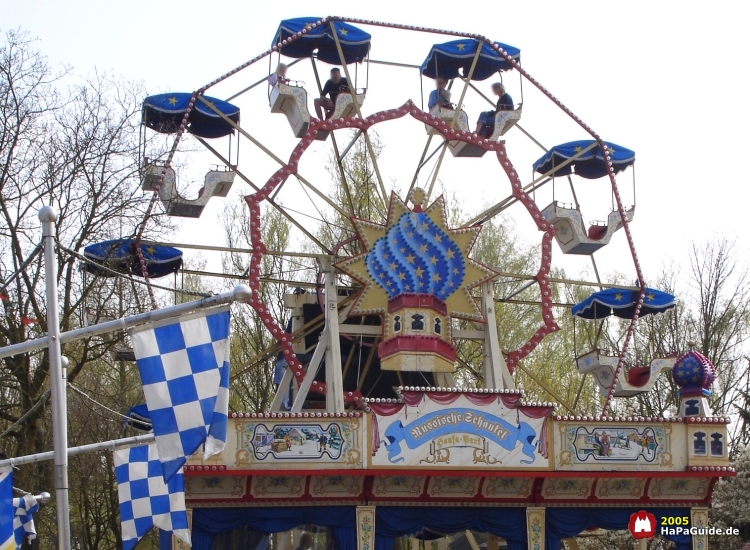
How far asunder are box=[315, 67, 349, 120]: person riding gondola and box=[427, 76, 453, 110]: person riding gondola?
7.79ft

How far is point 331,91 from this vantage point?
1023 inches

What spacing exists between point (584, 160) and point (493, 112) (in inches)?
106

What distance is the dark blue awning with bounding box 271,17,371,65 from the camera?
25.3 m

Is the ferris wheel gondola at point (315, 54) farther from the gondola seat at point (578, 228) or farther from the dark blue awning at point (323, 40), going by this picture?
the gondola seat at point (578, 228)

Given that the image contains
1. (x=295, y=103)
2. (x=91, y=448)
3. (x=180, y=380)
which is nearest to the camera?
(x=180, y=380)

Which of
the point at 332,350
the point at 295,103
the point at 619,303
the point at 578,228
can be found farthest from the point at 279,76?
the point at 619,303

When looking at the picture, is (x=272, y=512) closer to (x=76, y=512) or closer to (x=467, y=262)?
(x=467, y=262)

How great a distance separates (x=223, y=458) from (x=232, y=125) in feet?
25.5

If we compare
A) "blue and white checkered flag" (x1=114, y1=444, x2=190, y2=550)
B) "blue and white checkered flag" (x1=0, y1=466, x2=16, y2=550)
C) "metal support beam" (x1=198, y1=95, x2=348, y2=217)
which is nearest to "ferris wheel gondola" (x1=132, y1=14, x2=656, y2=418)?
"metal support beam" (x1=198, y1=95, x2=348, y2=217)

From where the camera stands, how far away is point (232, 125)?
24.7 m

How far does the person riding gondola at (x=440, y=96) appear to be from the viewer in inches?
1056

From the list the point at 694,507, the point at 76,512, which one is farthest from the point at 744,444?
the point at 76,512

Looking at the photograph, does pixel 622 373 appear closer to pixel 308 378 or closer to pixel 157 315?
pixel 308 378

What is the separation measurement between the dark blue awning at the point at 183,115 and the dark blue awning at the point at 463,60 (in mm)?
5134
